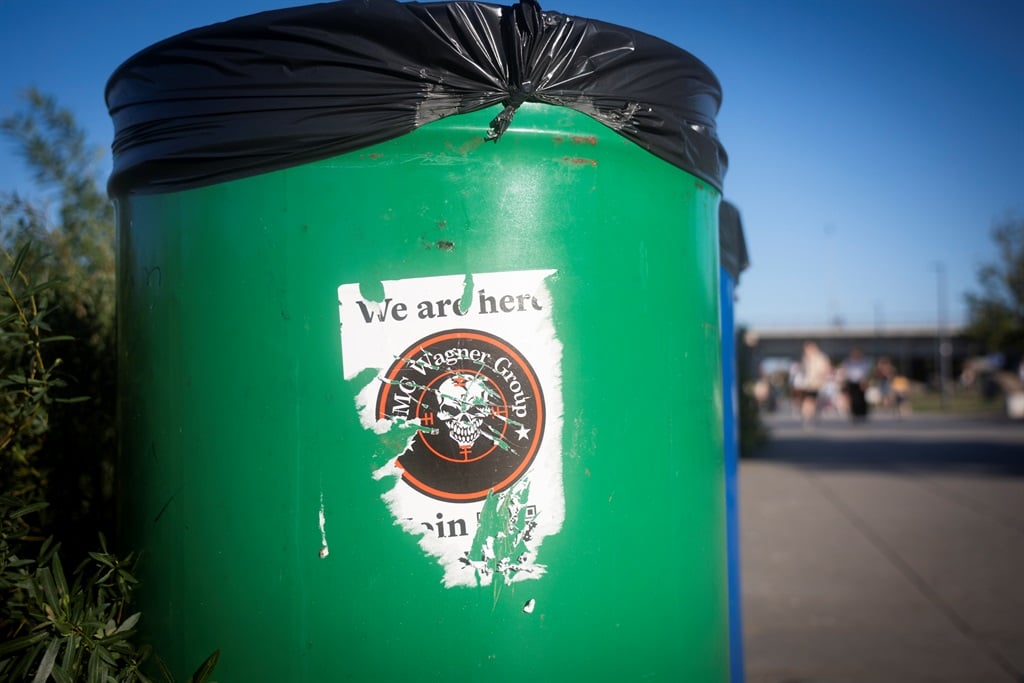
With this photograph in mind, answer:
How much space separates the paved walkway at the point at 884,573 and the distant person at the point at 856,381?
7773 mm

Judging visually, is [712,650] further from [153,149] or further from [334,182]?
[153,149]

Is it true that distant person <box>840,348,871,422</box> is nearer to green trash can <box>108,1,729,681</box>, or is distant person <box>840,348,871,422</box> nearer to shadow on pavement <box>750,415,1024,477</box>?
shadow on pavement <box>750,415,1024,477</box>

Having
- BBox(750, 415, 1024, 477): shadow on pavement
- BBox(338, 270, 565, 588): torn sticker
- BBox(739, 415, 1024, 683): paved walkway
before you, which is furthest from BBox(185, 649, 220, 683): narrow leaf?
BBox(750, 415, 1024, 477): shadow on pavement

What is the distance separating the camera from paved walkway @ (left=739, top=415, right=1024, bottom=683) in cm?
389

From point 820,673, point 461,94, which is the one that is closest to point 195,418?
point 461,94

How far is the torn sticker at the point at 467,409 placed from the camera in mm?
1611

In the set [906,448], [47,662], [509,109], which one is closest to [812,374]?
[906,448]

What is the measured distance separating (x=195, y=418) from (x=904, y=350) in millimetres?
79221

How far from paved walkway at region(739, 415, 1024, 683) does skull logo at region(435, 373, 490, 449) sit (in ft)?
8.79

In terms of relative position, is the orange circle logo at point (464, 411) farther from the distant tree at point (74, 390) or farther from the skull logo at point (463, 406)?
the distant tree at point (74, 390)

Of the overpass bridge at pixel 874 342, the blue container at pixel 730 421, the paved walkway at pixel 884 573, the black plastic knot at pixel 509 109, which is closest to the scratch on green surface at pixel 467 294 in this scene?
the black plastic knot at pixel 509 109

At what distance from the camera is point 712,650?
194 cm

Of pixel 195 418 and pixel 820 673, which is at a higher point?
pixel 195 418

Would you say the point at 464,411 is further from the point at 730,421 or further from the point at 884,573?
the point at 884,573
